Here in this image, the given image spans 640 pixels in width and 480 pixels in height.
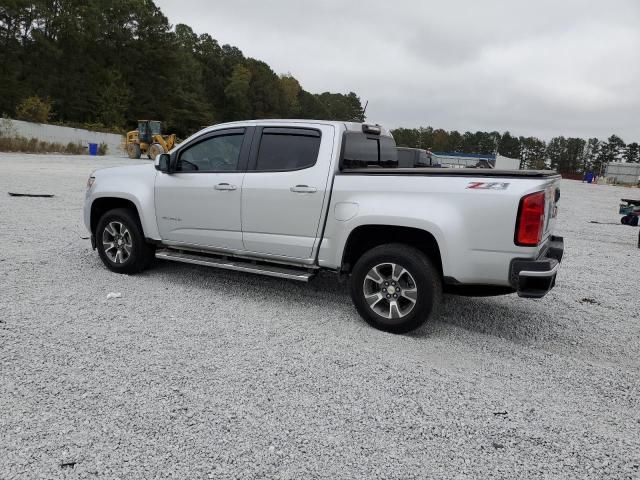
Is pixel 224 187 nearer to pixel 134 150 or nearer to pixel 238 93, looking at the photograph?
pixel 134 150

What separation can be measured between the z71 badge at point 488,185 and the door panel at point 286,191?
1.37 m

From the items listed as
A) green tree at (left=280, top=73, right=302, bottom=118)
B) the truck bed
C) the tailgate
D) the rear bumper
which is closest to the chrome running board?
the truck bed

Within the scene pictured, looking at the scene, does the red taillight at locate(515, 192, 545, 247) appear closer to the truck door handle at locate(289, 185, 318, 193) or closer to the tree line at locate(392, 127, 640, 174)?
the truck door handle at locate(289, 185, 318, 193)

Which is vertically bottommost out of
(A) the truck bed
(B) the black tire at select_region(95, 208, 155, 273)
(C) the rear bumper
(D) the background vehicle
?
(B) the black tire at select_region(95, 208, 155, 273)

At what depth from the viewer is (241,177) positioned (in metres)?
5.17

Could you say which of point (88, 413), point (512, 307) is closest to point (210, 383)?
point (88, 413)

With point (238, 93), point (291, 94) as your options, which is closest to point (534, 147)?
point (291, 94)

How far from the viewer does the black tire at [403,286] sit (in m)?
4.19

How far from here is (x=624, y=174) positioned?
73.7 metres

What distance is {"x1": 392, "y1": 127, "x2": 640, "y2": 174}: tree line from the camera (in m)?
143

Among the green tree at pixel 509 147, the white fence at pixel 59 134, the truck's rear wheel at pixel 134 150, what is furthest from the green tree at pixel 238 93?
the green tree at pixel 509 147

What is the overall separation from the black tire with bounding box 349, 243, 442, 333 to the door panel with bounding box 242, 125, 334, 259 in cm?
61

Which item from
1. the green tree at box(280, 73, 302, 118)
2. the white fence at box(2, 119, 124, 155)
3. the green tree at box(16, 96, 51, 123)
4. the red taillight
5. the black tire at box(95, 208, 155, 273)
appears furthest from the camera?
the green tree at box(280, 73, 302, 118)

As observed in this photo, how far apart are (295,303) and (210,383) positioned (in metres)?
1.95
